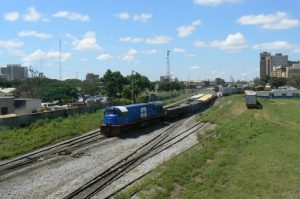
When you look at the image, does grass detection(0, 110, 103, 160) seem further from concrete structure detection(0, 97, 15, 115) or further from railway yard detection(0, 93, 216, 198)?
concrete structure detection(0, 97, 15, 115)

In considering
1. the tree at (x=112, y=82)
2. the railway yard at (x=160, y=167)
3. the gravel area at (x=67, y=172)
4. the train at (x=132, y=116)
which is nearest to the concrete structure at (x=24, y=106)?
the train at (x=132, y=116)

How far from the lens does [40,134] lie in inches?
1639

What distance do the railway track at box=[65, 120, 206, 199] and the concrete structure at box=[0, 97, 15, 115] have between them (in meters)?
26.5

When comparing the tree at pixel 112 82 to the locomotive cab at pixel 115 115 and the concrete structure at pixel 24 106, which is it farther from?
the locomotive cab at pixel 115 115

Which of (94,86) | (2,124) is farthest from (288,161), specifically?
(94,86)

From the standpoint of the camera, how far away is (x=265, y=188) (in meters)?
20.8

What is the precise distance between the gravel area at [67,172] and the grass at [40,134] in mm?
4615

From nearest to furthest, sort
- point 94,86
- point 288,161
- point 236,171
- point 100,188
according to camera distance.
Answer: point 100,188, point 236,171, point 288,161, point 94,86

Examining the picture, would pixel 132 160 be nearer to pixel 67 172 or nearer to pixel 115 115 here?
pixel 67 172

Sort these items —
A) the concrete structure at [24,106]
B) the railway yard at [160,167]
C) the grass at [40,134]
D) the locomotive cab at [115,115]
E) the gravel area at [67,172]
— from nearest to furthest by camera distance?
the railway yard at [160,167] → the gravel area at [67,172] → the grass at [40,134] → the locomotive cab at [115,115] → the concrete structure at [24,106]

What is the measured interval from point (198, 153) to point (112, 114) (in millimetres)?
16971

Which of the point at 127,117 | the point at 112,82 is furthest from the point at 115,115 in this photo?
the point at 112,82

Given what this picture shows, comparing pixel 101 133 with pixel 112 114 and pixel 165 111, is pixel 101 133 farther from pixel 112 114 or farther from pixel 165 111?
pixel 165 111

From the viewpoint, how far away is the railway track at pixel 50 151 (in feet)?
97.1
